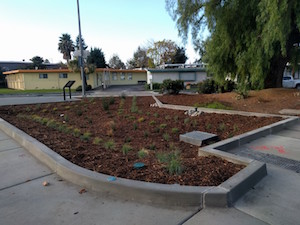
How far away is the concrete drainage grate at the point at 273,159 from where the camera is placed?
3492 millimetres

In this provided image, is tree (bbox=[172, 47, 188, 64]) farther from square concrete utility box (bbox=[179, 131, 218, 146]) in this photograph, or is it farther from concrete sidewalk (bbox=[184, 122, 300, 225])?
concrete sidewalk (bbox=[184, 122, 300, 225])

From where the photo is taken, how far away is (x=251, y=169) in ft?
9.86

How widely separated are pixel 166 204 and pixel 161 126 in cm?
383

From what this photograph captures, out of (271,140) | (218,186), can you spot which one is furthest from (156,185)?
(271,140)

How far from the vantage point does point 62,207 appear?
245 cm

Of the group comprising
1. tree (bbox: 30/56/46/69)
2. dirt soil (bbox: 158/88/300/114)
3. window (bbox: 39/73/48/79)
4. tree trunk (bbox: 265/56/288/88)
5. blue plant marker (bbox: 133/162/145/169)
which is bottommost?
blue plant marker (bbox: 133/162/145/169)

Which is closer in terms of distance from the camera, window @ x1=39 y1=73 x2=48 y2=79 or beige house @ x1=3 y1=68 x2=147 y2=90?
beige house @ x1=3 y1=68 x2=147 y2=90

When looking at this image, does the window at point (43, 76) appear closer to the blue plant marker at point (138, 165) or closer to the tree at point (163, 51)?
the tree at point (163, 51)

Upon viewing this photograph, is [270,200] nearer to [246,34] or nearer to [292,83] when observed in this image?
[246,34]

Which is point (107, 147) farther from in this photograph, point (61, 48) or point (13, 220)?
point (61, 48)

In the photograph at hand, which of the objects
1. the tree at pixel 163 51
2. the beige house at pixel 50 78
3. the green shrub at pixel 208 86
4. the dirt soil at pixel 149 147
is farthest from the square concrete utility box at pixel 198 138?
the tree at pixel 163 51

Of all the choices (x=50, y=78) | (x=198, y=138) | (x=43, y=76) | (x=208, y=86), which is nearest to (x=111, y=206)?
(x=198, y=138)

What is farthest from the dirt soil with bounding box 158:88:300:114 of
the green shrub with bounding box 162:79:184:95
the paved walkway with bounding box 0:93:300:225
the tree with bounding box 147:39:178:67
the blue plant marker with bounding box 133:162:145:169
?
the tree with bounding box 147:39:178:67

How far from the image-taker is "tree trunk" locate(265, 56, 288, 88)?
1015 centimetres
